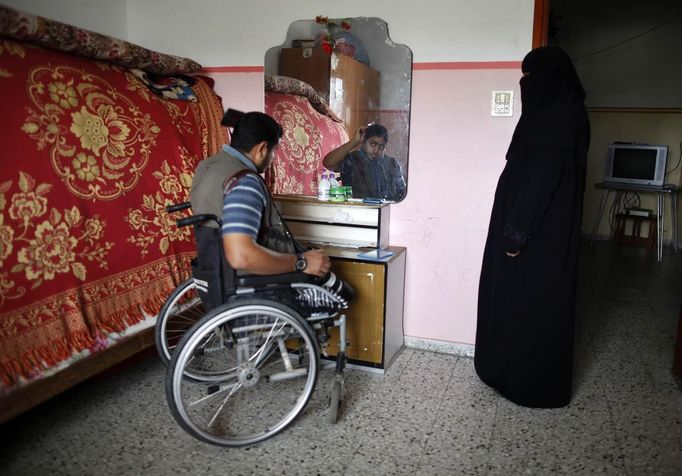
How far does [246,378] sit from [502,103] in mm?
1710

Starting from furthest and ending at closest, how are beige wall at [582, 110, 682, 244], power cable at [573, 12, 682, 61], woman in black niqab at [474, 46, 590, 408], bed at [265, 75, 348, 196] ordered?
1. beige wall at [582, 110, 682, 244]
2. power cable at [573, 12, 682, 61]
3. bed at [265, 75, 348, 196]
4. woman in black niqab at [474, 46, 590, 408]

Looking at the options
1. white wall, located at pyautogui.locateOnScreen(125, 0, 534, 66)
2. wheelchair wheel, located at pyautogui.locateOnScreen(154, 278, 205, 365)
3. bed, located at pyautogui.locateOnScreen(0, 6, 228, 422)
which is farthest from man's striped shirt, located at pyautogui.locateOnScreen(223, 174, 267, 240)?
white wall, located at pyautogui.locateOnScreen(125, 0, 534, 66)

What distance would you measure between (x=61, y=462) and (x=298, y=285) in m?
1.00

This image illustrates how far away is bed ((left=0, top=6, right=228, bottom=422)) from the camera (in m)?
1.75

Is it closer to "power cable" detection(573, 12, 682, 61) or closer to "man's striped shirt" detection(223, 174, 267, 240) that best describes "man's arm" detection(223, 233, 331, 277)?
"man's striped shirt" detection(223, 174, 267, 240)

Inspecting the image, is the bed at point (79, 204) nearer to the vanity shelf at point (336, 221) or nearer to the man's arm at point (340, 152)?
the vanity shelf at point (336, 221)

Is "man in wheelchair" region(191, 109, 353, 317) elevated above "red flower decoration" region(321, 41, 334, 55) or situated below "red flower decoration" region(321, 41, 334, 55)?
below

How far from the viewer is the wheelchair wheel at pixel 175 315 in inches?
84.5

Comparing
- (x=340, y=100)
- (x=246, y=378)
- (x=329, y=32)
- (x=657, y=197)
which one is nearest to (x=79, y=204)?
(x=246, y=378)

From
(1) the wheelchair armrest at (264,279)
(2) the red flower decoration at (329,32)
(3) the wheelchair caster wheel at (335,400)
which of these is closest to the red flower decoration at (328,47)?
(2) the red flower decoration at (329,32)

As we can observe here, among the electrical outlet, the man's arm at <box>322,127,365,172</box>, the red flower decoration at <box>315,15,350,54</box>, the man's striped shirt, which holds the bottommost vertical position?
the man's striped shirt

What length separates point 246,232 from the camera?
1.74 meters

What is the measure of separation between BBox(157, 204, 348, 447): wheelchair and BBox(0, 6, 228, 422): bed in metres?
0.22

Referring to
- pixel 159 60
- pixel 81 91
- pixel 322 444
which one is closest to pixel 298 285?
pixel 322 444
